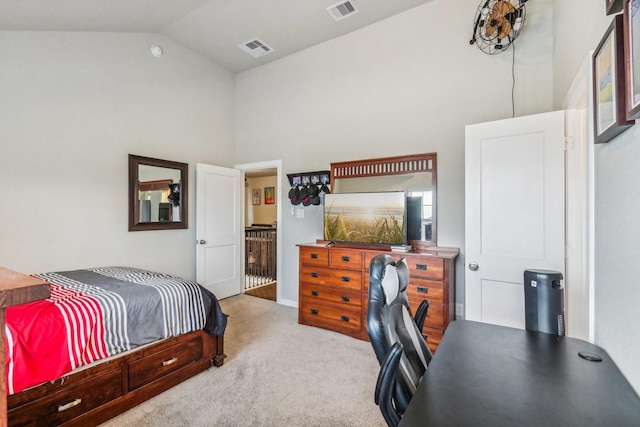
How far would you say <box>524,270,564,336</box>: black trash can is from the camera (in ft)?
4.50

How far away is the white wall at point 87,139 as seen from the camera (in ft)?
9.25

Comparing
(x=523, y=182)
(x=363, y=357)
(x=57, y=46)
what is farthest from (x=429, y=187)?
(x=57, y=46)

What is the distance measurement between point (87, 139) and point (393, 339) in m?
3.72

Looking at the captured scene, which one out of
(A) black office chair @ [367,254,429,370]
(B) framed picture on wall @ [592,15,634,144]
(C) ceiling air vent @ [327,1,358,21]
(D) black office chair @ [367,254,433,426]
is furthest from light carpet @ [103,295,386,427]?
(C) ceiling air vent @ [327,1,358,21]

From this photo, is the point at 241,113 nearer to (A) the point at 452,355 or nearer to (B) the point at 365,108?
(B) the point at 365,108

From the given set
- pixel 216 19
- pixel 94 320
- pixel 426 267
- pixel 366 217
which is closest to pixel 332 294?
pixel 366 217

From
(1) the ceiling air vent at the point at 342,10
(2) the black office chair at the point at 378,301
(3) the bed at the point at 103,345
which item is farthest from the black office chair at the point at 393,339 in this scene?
(1) the ceiling air vent at the point at 342,10

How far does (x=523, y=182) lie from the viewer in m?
2.31

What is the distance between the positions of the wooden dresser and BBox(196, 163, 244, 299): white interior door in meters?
1.64

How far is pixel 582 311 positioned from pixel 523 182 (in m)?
0.96

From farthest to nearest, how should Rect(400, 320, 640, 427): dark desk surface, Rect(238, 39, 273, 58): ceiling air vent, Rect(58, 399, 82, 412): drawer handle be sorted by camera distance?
Rect(238, 39, 273, 58): ceiling air vent
Rect(58, 399, 82, 412): drawer handle
Rect(400, 320, 640, 427): dark desk surface

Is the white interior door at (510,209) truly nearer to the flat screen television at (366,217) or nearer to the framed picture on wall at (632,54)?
the flat screen television at (366,217)

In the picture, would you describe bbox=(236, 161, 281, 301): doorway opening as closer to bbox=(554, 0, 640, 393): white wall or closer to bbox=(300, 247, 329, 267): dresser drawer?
bbox=(300, 247, 329, 267): dresser drawer

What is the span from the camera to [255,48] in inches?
165
